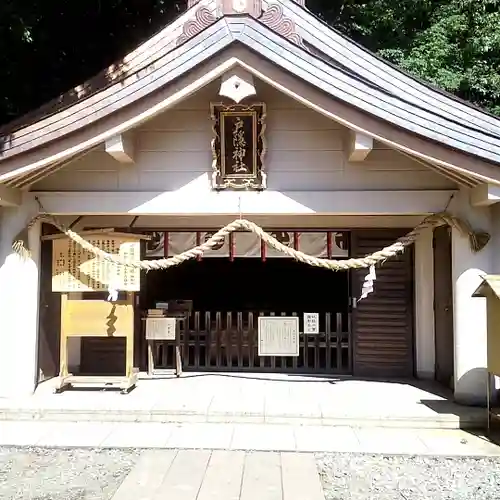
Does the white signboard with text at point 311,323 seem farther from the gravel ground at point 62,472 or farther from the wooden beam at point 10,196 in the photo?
the wooden beam at point 10,196

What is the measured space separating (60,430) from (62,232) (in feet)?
7.99

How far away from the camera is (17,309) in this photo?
6.95m

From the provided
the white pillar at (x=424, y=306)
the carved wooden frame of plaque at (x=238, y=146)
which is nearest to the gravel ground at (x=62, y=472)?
the carved wooden frame of plaque at (x=238, y=146)

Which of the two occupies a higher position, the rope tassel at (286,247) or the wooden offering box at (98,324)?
the rope tassel at (286,247)

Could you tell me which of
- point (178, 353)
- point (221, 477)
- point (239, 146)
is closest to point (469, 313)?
point (239, 146)

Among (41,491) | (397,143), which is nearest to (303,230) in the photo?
(397,143)

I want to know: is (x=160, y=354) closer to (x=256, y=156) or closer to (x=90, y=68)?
(x=256, y=156)

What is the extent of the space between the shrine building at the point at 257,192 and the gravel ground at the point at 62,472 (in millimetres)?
1880

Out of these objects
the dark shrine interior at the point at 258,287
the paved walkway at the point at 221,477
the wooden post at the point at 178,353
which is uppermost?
the dark shrine interior at the point at 258,287

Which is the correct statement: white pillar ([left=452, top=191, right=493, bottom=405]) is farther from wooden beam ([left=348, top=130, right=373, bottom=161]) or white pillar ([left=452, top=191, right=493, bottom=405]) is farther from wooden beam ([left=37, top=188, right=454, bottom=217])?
wooden beam ([left=348, top=130, right=373, bottom=161])

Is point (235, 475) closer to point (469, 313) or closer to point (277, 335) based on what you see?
point (469, 313)

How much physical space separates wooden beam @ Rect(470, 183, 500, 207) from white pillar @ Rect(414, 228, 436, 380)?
192 centimetres

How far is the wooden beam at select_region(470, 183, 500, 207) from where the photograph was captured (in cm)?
618

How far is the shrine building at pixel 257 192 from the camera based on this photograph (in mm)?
6176
